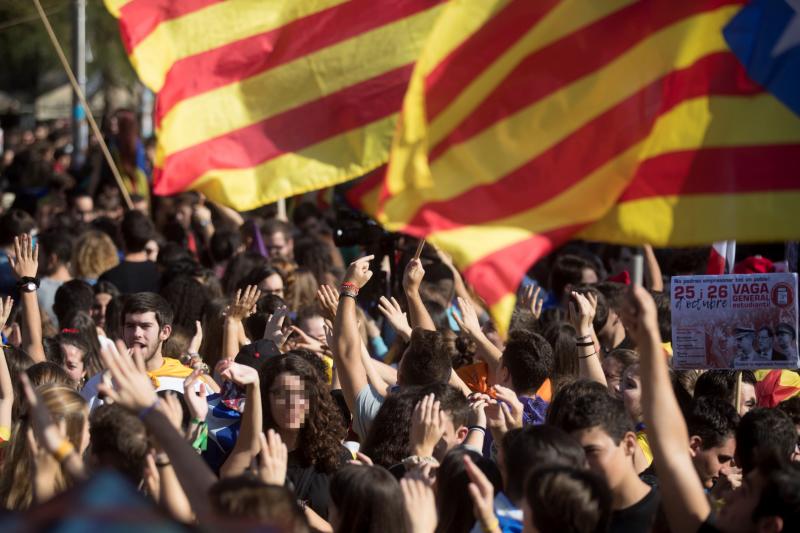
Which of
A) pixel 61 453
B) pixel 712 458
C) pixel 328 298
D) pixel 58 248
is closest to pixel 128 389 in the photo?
pixel 61 453

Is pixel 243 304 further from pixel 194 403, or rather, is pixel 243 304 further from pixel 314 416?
pixel 194 403

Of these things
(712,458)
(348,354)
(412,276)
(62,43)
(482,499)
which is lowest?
(712,458)

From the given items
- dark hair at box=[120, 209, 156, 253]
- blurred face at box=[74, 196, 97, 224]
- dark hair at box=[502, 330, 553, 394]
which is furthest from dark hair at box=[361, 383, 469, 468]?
blurred face at box=[74, 196, 97, 224]

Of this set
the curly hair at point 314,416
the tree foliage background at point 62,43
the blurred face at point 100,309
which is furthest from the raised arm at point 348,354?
the tree foliage background at point 62,43

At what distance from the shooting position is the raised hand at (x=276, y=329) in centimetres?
784

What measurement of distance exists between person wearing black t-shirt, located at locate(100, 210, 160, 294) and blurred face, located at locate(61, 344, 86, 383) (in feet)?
8.56

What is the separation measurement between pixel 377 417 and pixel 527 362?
3.84ft

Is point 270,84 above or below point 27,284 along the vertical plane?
above

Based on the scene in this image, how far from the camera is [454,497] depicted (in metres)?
4.74

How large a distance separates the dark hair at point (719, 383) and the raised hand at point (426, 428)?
1.82m

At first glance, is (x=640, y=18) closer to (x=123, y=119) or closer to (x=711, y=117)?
(x=711, y=117)

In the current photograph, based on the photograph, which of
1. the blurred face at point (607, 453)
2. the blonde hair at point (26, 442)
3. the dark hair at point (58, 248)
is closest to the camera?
the blurred face at point (607, 453)

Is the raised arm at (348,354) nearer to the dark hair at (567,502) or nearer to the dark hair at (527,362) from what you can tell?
the dark hair at (527,362)

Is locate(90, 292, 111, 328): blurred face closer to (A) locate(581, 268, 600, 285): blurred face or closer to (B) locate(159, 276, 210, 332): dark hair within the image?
(B) locate(159, 276, 210, 332): dark hair
